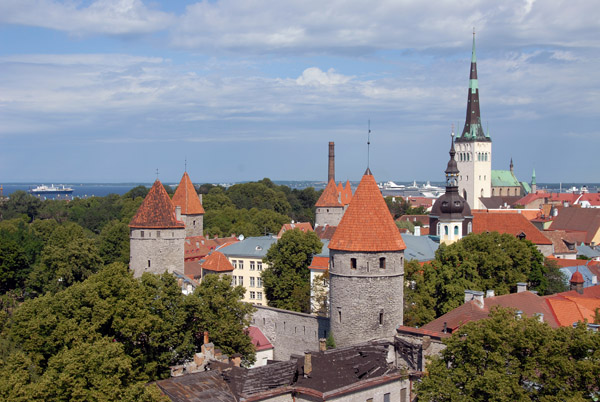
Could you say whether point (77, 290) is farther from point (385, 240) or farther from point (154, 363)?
point (385, 240)

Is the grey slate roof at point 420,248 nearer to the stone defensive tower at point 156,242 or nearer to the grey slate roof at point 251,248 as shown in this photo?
the grey slate roof at point 251,248

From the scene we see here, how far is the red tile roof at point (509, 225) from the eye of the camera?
55125mm

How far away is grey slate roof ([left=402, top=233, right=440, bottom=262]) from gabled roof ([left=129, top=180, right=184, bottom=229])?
16.4m

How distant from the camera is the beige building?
179 feet

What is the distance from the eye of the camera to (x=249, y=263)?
55344mm

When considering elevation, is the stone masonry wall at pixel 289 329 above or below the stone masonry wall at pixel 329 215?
below

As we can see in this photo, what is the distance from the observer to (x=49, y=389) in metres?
22.3

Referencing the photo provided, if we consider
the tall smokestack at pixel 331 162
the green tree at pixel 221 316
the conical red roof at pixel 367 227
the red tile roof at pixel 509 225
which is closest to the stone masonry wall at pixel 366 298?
the conical red roof at pixel 367 227

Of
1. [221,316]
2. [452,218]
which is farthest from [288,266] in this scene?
[221,316]

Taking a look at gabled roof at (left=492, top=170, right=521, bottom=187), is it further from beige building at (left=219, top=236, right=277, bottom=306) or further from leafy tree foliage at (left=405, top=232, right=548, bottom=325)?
→ leafy tree foliage at (left=405, top=232, right=548, bottom=325)

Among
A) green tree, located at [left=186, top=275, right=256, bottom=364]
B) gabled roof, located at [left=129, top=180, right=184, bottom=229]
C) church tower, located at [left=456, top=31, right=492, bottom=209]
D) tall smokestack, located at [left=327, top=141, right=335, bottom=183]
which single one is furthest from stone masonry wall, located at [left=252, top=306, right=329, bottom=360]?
church tower, located at [left=456, top=31, right=492, bottom=209]

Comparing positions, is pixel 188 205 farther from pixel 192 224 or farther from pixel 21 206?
pixel 21 206

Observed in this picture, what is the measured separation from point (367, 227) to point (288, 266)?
1675 centimetres

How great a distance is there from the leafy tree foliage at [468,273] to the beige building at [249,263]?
17968mm
